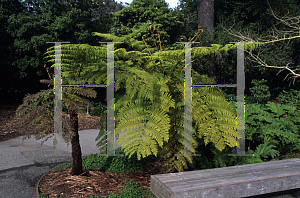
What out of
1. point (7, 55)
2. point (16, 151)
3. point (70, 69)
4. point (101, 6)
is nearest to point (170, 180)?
point (70, 69)

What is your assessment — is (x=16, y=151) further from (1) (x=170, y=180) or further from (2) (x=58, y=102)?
(1) (x=170, y=180)

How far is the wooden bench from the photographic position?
199cm

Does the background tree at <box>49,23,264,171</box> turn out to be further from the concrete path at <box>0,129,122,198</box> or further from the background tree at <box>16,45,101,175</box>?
the concrete path at <box>0,129,122,198</box>

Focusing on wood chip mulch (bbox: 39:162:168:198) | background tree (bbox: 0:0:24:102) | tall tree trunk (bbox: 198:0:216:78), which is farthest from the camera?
tall tree trunk (bbox: 198:0:216:78)

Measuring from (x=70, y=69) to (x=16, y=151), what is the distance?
306cm

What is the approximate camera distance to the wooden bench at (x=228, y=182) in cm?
199

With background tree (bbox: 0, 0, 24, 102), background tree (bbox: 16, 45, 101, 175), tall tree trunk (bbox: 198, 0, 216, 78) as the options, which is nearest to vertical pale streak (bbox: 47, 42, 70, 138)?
background tree (bbox: 16, 45, 101, 175)

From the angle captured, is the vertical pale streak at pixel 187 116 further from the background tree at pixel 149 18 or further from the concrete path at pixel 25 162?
the background tree at pixel 149 18

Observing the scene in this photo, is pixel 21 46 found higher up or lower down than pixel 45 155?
higher up

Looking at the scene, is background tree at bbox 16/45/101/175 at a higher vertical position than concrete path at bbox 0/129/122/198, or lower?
higher

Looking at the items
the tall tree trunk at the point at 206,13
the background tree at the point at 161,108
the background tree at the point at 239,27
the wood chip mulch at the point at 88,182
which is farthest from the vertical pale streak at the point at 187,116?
the tall tree trunk at the point at 206,13

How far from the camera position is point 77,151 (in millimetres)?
3002

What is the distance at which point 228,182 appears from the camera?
212 centimetres

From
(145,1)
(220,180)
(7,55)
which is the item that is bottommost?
(220,180)
